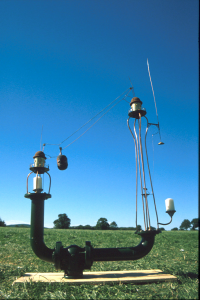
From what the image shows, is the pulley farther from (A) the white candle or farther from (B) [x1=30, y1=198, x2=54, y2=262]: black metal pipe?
(A) the white candle

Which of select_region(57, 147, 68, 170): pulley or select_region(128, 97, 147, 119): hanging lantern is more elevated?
select_region(128, 97, 147, 119): hanging lantern

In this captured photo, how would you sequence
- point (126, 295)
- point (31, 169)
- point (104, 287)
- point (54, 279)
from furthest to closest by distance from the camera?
point (31, 169)
point (54, 279)
point (104, 287)
point (126, 295)

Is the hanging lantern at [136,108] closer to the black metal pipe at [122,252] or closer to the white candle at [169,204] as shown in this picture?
the white candle at [169,204]

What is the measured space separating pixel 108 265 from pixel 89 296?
2758 millimetres

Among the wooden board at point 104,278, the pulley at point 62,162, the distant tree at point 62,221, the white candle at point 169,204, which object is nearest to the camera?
the wooden board at point 104,278

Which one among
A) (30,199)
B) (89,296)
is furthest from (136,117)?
(89,296)

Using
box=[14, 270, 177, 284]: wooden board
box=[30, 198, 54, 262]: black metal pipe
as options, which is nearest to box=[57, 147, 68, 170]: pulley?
box=[30, 198, 54, 262]: black metal pipe

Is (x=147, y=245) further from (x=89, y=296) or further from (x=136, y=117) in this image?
(x=136, y=117)

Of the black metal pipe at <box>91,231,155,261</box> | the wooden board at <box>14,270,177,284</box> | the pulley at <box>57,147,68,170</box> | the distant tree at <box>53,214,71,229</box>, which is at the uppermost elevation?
the pulley at <box>57,147,68,170</box>

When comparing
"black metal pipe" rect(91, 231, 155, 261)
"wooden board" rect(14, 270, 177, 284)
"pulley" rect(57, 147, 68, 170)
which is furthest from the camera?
"pulley" rect(57, 147, 68, 170)

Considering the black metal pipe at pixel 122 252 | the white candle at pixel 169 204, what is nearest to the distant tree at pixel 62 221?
the black metal pipe at pixel 122 252

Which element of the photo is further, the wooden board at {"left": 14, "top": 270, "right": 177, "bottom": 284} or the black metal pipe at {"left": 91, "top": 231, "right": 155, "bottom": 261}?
the black metal pipe at {"left": 91, "top": 231, "right": 155, "bottom": 261}

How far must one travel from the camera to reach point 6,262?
6574 millimetres

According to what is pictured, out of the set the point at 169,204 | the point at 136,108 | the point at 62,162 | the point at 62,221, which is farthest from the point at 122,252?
the point at 62,221
